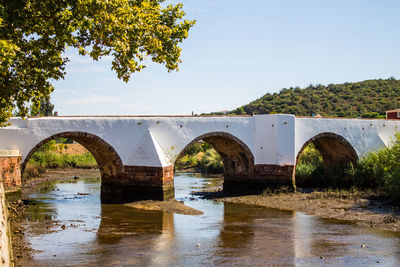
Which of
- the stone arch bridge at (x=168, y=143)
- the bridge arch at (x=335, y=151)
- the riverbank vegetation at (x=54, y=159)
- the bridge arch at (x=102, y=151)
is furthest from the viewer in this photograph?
Answer: the riverbank vegetation at (x=54, y=159)

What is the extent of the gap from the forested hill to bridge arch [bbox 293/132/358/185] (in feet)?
61.7

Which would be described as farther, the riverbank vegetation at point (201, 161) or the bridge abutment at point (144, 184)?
the riverbank vegetation at point (201, 161)

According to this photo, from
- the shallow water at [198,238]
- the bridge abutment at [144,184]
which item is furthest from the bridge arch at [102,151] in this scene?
the shallow water at [198,238]

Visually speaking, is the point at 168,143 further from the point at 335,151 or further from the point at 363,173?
the point at 335,151

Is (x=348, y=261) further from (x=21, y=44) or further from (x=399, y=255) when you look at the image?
(x=21, y=44)

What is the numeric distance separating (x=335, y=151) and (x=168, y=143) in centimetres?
1028

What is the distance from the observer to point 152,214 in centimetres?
1506

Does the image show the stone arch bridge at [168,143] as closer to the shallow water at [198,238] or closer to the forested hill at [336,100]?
the shallow water at [198,238]

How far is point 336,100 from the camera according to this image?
4997cm

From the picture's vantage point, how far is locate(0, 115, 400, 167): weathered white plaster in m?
15.6

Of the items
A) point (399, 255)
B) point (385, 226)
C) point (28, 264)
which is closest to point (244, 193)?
point (385, 226)

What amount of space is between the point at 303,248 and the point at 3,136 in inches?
425

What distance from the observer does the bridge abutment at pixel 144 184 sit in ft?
56.4

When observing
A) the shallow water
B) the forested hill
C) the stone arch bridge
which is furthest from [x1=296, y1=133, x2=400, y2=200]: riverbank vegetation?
the forested hill
